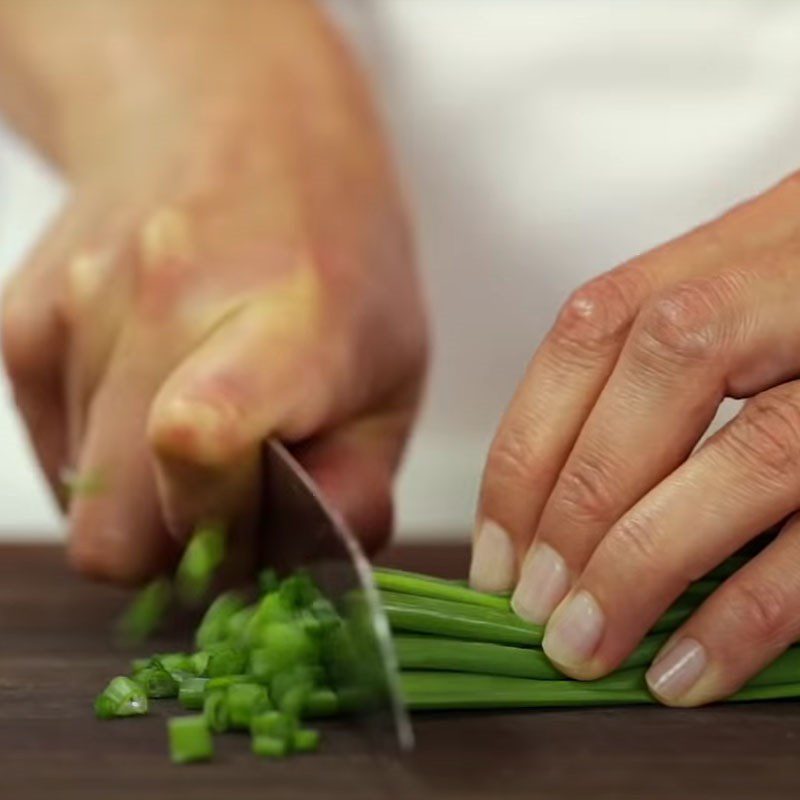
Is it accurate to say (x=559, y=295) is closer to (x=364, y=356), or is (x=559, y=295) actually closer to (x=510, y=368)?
(x=510, y=368)

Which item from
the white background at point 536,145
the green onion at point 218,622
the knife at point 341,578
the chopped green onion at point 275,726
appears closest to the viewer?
the knife at point 341,578

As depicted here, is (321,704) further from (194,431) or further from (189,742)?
(194,431)

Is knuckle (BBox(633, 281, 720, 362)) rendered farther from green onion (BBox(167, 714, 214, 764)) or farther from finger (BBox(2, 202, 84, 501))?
finger (BBox(2, 202, 84, 501))

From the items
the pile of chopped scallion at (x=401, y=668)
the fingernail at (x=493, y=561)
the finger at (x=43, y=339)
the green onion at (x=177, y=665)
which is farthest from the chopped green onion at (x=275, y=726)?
the finger at (x=43, y=339)

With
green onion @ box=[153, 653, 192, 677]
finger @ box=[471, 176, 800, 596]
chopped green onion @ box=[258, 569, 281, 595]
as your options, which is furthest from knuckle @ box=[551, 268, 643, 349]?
green onion @ box=[153, 653, 192, 677]

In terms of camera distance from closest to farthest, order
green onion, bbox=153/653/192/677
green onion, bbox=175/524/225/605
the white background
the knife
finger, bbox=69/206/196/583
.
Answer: the knife, green onion, bbox=153/653/192/677, green onion, bbox=175/524/225/605, finger, bbox=69/206/196/583, the white background

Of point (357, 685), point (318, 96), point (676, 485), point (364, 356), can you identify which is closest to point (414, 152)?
point (318, 96)

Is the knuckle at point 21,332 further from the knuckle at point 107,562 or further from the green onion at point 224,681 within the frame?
the green onion at point 224,681

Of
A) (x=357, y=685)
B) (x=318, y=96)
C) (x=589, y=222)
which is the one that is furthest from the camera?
(x=589, y=222)
